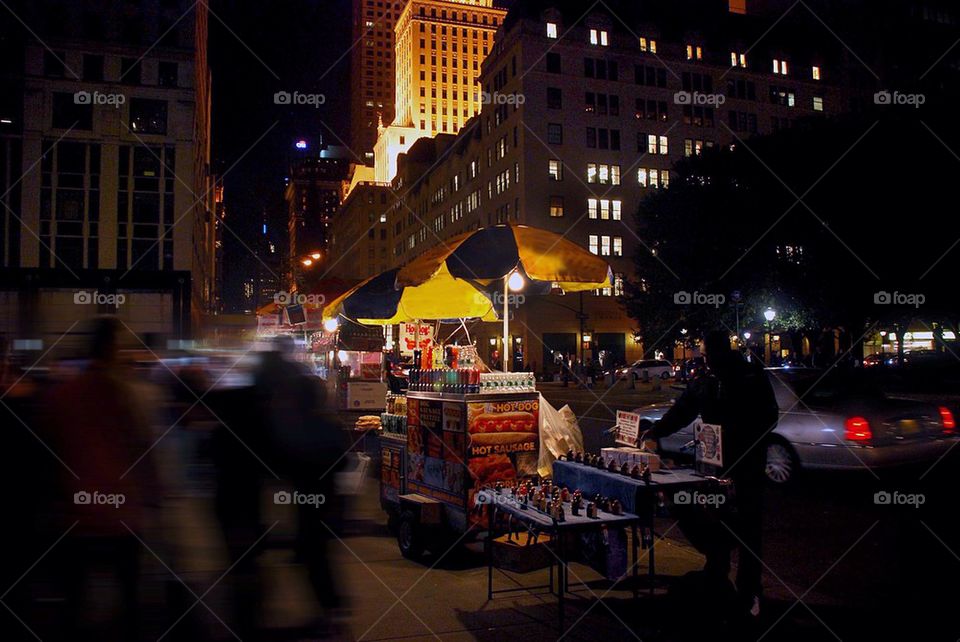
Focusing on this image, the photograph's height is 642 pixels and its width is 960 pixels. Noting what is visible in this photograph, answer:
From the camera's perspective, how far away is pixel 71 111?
51594mm

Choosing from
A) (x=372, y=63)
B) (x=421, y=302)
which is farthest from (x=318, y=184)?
(x=421, y=302)

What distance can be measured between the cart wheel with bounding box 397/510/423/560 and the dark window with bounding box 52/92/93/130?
54762mm

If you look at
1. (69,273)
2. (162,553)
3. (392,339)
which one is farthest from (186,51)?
(162,553)

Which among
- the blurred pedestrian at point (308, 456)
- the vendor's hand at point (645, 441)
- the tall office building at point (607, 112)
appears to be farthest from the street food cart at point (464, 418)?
the tall office building at point (607, 112)

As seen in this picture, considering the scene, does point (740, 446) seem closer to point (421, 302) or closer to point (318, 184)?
point (421, 302)

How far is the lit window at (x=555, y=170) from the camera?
5284 cm

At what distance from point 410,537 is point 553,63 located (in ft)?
168

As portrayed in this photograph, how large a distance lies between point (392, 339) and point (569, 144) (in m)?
35.9

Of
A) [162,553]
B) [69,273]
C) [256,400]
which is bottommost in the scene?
[162,553]

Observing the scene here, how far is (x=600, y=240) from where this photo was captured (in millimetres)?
54875

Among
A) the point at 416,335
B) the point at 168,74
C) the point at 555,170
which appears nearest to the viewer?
the point at 416,335

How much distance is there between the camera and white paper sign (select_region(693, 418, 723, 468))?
208 inches

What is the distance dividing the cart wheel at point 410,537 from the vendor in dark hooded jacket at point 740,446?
104 inches

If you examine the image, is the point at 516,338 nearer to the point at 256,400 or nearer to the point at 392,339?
the point at 392,339
